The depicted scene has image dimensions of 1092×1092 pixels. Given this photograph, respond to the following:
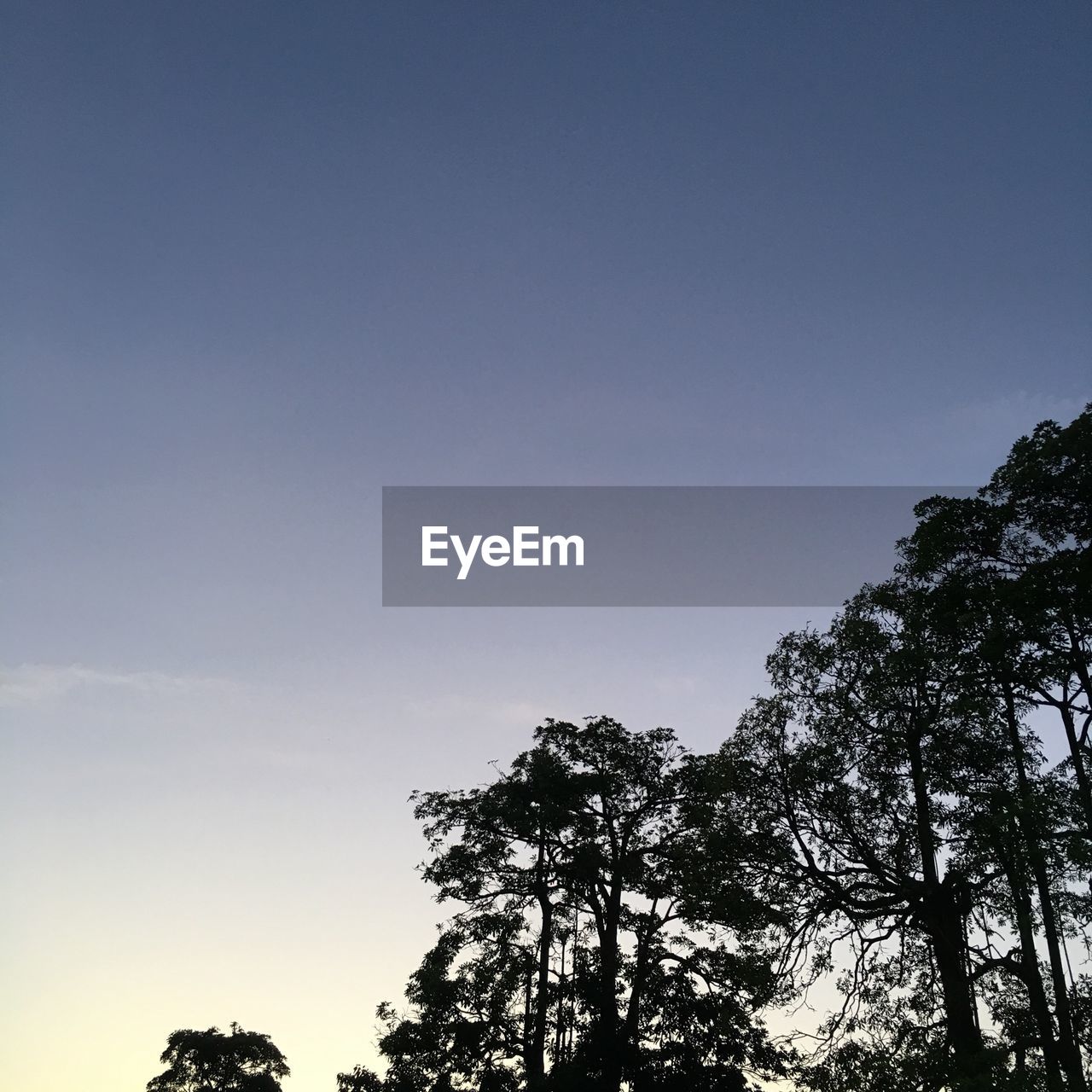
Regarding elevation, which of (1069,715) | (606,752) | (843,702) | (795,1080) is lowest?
(795,1080)

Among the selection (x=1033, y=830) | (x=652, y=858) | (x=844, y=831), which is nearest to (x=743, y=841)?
(x=844, y=831)

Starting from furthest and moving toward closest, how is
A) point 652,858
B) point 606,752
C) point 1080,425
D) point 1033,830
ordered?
point 606,752 < point 652,858 < point 1080,425 < point 1033,830

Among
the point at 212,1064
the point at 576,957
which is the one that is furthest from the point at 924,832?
the point at 212,1064

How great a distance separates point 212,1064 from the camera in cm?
5078

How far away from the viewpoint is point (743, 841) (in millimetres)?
17703

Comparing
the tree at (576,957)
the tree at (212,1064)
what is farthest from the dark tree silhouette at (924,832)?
the tree at (212,1064)

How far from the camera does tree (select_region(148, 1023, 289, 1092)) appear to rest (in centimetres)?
5059

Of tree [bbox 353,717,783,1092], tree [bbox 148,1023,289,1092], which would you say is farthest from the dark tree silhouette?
tree [bbox 148,1023,289,1092]

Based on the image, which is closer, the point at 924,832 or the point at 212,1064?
the point at 924,832

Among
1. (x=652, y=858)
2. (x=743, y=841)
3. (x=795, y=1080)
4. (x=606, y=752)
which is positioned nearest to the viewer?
(x=795, y=1080)

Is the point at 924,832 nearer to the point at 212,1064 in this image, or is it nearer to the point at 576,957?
the point at 576,957

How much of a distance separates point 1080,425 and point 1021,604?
2.90m

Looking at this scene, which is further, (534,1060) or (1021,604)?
(534,1060)

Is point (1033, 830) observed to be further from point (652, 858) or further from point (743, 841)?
point (652, 858)
